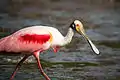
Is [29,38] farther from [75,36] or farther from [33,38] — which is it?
[75,36]

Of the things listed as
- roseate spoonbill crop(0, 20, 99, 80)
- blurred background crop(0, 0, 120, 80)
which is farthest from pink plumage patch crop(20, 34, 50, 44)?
blurred background crop(0, 0, 120, 80)

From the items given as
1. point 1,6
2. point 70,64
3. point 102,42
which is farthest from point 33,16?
point 70,64

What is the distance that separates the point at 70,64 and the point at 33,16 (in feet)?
28.5

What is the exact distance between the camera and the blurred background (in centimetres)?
1186

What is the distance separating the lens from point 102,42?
51.3 ft

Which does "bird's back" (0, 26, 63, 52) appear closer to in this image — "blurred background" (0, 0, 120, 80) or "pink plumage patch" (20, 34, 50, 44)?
"pink plumage patch" (20, 34, 50, 44)

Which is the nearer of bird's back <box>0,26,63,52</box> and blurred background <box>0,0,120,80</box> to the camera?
bird's back <box>0,26,63,52</box>

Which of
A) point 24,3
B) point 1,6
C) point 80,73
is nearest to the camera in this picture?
point 80,73

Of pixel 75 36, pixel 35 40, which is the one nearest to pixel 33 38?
pixel 35 40

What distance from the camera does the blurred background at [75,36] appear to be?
38.9ft

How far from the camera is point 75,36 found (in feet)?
54.0

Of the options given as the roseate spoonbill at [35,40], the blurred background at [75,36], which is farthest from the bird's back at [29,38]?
the blurred background at [75,36]

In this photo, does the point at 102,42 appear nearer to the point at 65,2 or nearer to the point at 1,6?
the point at 1,6

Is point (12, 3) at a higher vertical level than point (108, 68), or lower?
higher
